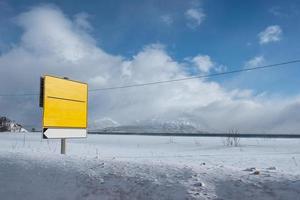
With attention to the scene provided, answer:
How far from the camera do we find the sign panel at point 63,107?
512 inches

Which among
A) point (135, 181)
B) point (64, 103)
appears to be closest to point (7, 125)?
point (64, 103)

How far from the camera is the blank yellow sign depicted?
514 inches

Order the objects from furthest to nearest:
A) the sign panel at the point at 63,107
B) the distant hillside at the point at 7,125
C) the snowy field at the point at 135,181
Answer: the distant hillside at the point at 7,125, the sign panel at the point at 63,107, the snowy field at the point at 135,181

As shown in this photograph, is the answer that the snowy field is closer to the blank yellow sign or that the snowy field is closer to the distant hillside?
the blank yellow sign

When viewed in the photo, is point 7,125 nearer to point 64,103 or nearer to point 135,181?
point 64,103

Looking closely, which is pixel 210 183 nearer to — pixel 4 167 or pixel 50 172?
pixel 50 172

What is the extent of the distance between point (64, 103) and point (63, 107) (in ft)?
0.50

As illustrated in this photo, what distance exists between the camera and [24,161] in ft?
28.3

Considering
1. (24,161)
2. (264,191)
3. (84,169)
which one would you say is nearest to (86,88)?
(24,161)

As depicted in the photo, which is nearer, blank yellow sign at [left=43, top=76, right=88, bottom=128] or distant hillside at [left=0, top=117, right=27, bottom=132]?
blank yellow sign at [left=43, top=76, right=88, bottom=128]

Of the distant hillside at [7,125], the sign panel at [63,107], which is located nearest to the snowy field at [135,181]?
the sign panel at [63,107]

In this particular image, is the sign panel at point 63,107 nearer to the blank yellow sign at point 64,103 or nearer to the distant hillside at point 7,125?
the blank yellow sign at point 64,103

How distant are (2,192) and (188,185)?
365 cm

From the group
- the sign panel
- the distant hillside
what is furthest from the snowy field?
the distant hillside
